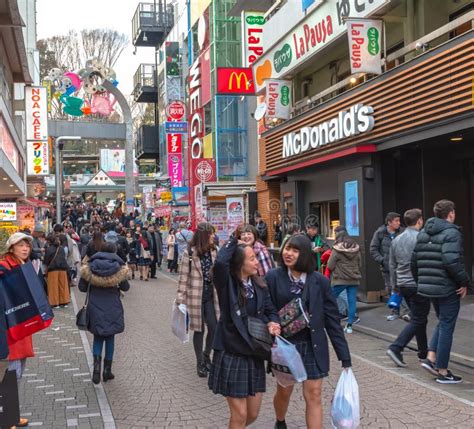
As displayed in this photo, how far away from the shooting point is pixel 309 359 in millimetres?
4551

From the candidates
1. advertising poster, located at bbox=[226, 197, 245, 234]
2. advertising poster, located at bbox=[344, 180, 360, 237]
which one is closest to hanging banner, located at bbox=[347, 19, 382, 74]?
advertising poster, located at bbox=[344, 180, 360, 237]

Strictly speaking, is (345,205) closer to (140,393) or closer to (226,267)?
(140,393)

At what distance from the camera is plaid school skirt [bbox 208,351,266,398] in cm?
416

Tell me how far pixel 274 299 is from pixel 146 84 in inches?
1821

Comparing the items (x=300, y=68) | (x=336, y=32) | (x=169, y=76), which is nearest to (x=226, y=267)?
(x=336, y=32)

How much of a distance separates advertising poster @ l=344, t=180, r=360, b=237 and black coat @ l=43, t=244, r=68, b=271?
6359mm

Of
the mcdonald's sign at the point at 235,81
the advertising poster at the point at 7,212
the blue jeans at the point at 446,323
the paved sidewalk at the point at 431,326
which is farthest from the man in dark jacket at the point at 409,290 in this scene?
the mcdonald's sign at the point at 235,81

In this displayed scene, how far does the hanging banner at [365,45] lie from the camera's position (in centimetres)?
1272

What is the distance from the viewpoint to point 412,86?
11.5 metres

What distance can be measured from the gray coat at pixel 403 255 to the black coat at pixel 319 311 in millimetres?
3504

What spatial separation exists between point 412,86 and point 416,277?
5720mm

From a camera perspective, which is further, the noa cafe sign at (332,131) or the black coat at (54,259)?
the black coat at (54,259)

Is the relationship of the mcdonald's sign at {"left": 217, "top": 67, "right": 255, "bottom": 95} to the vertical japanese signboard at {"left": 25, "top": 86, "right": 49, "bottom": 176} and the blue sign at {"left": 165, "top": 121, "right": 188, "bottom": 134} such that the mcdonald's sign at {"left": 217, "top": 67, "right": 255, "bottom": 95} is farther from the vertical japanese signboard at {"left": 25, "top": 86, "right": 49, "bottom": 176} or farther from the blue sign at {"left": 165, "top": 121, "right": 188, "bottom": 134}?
the blue sign at {"left": 165, "top": 121, "right": 188, "bottom": 134}

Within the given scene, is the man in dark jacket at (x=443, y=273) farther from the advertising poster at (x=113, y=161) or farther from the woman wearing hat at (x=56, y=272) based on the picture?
the advertising poster at (x=113, y=161)
